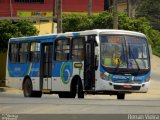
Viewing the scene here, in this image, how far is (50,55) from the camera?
91.1 ft

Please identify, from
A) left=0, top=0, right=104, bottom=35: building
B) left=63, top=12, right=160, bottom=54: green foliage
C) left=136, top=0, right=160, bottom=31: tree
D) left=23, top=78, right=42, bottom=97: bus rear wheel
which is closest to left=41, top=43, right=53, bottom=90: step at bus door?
left=23, top=78, right=42, bottom=97: bus rear wheel

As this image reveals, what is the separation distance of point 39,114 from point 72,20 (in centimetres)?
4406

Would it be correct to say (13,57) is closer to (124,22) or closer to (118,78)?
(118,78)

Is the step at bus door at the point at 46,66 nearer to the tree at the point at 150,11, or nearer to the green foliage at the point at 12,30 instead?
the green foliage at the point at 12,30

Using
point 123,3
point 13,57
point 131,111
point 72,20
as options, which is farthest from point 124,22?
point 123,3

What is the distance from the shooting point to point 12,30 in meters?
40.6

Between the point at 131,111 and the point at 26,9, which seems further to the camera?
the point at 26,9

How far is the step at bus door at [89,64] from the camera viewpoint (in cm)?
2441

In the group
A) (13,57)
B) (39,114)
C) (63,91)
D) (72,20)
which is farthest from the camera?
(72,20)

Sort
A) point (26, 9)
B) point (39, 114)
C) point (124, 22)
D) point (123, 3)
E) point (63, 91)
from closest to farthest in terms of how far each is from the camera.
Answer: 1. point (39, 114)
2. point (63, 91)
3. point (124, 22)
4. point (26, 9)
5. point (123, 3)

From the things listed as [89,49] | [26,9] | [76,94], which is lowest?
[76,94]

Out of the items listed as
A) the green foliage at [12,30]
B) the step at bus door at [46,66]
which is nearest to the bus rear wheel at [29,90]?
the step at bus door at [46,66]

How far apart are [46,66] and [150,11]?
64.5 meters

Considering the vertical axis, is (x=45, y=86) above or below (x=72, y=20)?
below
